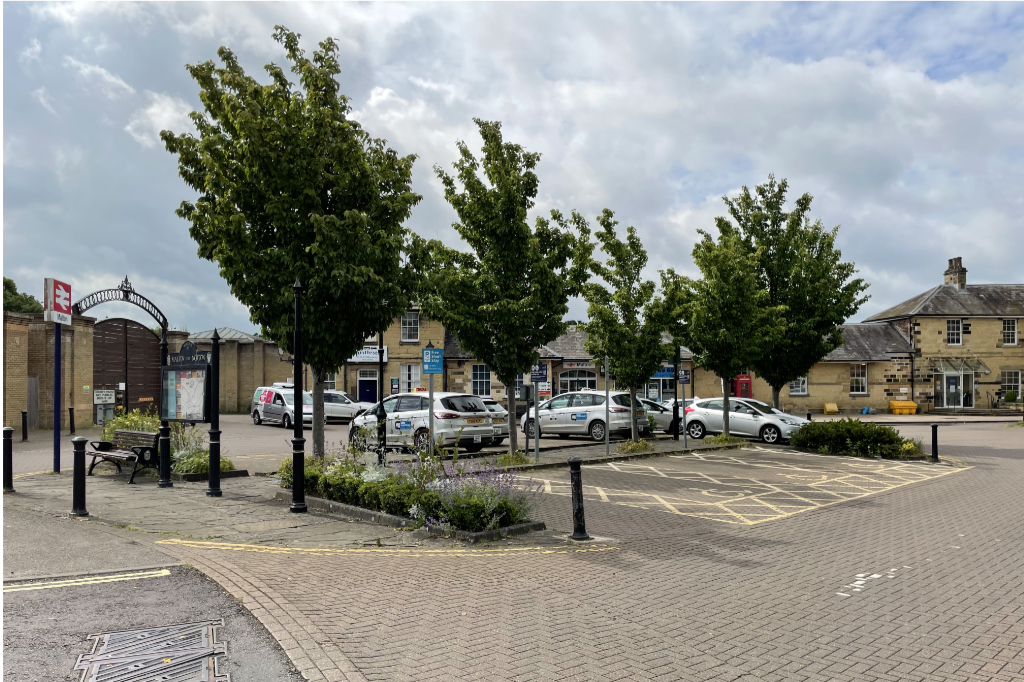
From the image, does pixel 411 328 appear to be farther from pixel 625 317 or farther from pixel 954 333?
pixel 954 333

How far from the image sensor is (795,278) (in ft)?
82.6

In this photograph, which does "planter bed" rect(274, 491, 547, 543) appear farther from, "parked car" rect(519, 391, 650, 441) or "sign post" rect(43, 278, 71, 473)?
"parked car" rect(519, 391, 650, 441)

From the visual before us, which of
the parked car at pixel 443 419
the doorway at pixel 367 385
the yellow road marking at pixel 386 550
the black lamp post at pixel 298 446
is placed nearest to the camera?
the yellow road marking at pixel 386 550

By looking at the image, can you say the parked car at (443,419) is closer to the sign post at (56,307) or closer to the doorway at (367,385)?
the sign post at (56,307)

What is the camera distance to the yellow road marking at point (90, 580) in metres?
6.15

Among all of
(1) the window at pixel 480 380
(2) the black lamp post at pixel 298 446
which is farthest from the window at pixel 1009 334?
(2) the black lamp post at pixel 298 446

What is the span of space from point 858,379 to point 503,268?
33.6 m

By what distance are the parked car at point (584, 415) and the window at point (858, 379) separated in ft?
83.1

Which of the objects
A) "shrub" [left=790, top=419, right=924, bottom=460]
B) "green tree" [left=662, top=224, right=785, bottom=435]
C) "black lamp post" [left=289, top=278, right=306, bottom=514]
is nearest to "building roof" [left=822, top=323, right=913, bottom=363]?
"green tree" [left=662, top=224, right=785, bottom=435]

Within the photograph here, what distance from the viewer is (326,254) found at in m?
12.1

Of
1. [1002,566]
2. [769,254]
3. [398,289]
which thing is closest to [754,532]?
[1002,566]

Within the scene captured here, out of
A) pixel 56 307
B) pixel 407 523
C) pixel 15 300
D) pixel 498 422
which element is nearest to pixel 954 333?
pixel 498 422

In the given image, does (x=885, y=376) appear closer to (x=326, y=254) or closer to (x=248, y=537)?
(x=326, y=254)

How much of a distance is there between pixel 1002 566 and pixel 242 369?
38.5 metres
